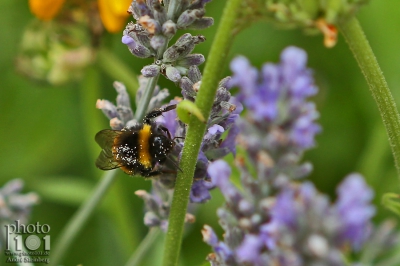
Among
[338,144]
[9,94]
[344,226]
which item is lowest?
[344,226]

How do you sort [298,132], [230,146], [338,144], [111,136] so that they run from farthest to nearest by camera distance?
[338,144] < [111,136] < [230,146] < [298,132]

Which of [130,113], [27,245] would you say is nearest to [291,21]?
[130,113]

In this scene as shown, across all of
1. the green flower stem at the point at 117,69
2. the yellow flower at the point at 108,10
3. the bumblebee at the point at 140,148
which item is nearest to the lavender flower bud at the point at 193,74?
the bumblebee at the point at 140,148

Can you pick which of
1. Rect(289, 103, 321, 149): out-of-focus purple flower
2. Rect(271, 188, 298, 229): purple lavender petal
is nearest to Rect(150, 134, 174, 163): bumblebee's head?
Rect(289, 103, 321, 149): out-of-focus purple flower

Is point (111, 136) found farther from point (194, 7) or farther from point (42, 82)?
point (42, 82)

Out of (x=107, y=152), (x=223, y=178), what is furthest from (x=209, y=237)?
(x=107, y=152)

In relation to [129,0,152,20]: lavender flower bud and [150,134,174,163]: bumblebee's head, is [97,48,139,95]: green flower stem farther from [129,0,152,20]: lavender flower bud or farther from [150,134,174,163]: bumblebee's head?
[129,0,152,20]: lavender flower bud
